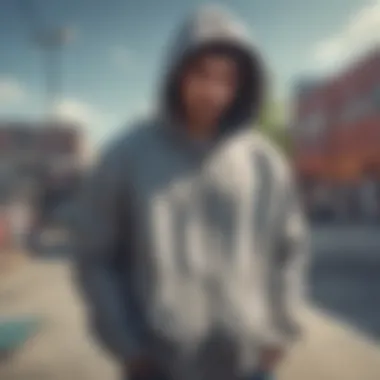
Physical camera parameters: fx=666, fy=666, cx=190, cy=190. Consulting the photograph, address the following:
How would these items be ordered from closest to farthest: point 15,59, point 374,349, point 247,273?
1. point 247,273
2. point 15,59
3. point 374,349

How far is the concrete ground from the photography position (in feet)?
4.04

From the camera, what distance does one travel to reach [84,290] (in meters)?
1.20

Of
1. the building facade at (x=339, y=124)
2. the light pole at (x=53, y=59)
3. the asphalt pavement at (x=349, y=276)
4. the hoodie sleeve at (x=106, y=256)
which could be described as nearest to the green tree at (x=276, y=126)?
the building facade at (x=339, y=124)

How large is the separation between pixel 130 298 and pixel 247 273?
208 mm

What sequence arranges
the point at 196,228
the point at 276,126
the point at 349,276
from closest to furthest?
1. the point at 196,228
2. the point at 276,126
3. the point at 349,276

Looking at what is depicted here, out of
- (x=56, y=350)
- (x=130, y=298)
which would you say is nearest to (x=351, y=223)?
Result: (x=130, y=298)

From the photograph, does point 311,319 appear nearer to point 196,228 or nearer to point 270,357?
point 270,357

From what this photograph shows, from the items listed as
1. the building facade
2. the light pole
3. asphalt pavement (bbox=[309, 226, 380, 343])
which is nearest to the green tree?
the building facade

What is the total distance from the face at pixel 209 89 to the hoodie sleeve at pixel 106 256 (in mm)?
167

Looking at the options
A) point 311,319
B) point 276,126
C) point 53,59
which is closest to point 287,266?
point 311,319

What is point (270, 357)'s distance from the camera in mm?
1215

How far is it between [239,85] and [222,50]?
0.07 m

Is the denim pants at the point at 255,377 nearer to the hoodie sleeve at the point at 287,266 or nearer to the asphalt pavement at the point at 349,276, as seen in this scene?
the hoodie sleeve at the point at 287,266

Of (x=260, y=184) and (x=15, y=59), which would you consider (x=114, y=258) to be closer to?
(x=260, y=184)
